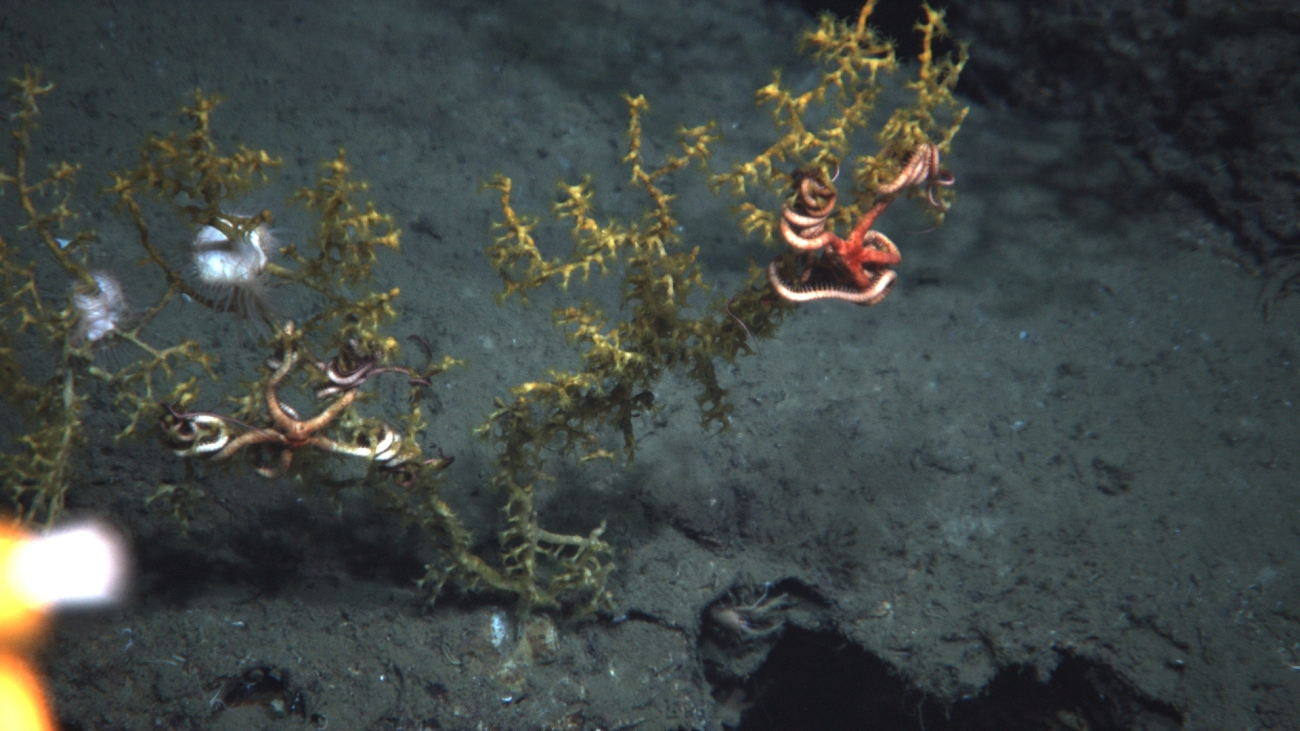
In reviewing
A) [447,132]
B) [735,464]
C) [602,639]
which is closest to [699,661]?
[602,639]

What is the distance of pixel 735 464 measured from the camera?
3.50 meters

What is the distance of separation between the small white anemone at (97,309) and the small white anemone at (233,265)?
0.47 m

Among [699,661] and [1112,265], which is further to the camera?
[1112,265]

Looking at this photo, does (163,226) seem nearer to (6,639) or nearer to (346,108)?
(346,108)

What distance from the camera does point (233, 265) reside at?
92.4 inches

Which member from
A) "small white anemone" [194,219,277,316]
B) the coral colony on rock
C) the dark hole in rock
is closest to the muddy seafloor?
the dark hole in rock

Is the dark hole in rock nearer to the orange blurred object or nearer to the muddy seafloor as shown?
the muddy seafloor

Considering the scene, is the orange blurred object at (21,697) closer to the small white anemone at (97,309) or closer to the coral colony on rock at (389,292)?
the coral colony on rock at (389,292)

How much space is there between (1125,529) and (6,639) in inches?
201

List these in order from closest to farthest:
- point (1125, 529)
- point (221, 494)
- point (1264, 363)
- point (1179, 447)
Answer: point (221, 494)
point (1125, 529)
point (1179, 447)
point (1264, 363)

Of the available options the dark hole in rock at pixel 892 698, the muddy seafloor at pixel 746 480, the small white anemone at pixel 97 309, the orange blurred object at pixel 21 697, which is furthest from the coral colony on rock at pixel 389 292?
the dark hole in rock at pixel 892 698

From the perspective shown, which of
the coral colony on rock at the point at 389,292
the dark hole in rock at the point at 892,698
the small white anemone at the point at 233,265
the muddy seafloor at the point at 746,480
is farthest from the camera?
the dark hole in rock at the point at 892,698

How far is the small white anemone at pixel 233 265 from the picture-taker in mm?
2330

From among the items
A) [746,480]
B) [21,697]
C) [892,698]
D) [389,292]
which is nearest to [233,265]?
[389,292]
